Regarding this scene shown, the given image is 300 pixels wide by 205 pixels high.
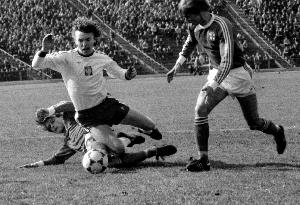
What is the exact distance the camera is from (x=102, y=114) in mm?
8352

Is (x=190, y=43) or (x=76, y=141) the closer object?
(x=190, y=43)

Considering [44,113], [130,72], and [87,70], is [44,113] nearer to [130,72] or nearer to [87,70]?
[87,70]

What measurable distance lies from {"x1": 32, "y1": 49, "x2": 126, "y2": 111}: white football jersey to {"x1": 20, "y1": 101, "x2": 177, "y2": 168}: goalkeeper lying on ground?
380 mm

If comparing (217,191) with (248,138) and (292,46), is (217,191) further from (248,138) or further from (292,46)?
(292,46)

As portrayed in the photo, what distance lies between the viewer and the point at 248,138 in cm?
985

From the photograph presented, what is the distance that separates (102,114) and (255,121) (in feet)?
7.05

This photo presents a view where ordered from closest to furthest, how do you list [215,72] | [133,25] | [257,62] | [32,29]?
[215,72] < [257,62] < [133,25] < [32,29]

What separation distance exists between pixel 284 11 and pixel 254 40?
291 cm

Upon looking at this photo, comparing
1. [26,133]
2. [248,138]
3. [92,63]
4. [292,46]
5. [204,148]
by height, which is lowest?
[292,46]

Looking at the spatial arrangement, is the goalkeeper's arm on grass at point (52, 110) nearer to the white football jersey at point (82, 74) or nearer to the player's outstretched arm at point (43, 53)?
the white football jersey at point (82, 74)

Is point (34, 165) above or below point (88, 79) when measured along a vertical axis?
below

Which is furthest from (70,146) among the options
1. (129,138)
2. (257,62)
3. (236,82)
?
(257,62)

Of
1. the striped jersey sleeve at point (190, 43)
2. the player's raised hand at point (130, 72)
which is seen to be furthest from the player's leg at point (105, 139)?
the striped jersey sleeve at point (190, 43)

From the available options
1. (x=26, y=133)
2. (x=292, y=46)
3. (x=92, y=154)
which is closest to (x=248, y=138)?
(x=92, y=154)
